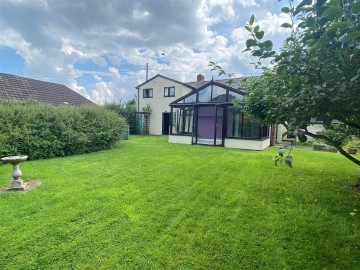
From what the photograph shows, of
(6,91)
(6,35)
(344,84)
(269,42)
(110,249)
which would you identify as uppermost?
(6,35)

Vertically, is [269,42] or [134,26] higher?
[134,26]

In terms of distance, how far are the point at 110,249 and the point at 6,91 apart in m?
17.5

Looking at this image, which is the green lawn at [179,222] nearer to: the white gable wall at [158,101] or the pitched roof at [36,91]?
the pitched roof at [36,91]

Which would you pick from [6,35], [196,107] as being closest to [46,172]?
[196,107]

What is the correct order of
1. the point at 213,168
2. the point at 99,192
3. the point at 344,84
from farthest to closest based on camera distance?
the point at 213,168 → the point at 99,192 → the point at 344,84

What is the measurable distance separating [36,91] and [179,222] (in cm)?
1894

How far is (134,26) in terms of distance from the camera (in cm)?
1330

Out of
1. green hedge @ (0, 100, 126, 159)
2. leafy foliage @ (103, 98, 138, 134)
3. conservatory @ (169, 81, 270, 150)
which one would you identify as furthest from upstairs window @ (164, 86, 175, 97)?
green hedge @ (0, 100, 126, 159)

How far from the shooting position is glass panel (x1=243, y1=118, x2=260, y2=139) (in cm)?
1245

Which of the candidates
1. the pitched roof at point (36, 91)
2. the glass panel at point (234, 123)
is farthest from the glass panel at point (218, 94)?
the pitched roof at point (36, 91)

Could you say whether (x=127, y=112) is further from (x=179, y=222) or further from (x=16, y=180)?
(x=179, y=222)

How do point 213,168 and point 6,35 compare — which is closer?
point 213,168

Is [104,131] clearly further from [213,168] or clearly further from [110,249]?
[110,249]

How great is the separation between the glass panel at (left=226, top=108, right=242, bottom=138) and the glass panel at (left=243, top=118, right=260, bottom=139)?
36cm
